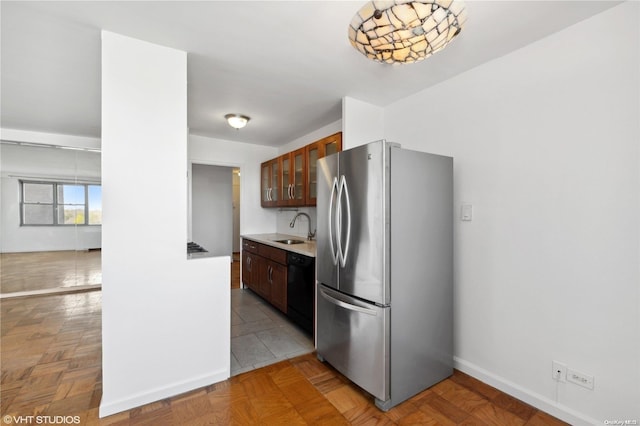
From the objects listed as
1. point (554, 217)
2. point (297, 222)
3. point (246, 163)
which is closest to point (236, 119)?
point (246, 163)

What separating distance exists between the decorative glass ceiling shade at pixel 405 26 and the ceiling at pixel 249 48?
361mm

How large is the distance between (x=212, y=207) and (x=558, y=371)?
6250 mm

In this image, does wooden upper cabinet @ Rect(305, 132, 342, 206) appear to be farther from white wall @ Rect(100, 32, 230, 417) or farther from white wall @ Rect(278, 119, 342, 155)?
Result: white wall @ Rect(100, 32, 230, 417)

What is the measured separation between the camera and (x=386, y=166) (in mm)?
1829

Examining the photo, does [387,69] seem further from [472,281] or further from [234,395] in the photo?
[234,395]

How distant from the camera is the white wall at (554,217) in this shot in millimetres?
1520

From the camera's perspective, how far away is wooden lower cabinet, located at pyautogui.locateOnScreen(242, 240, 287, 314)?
10.7ft

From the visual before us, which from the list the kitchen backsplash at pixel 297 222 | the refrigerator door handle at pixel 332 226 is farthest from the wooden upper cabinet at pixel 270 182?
the refrigerator door handle at pixel 332 226

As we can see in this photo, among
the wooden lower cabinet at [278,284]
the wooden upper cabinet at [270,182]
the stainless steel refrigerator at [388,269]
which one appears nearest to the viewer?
the stainless steel refrigerator at [388,269]

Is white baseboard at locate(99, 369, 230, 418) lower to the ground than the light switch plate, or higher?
lower

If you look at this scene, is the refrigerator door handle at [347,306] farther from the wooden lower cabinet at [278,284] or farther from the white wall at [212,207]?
the white wall at [212,207]

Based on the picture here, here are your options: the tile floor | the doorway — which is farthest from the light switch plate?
the doorway

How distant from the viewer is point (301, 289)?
114 inches

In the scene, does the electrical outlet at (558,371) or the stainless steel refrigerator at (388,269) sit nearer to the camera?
the electrical outlet at (558,371)
